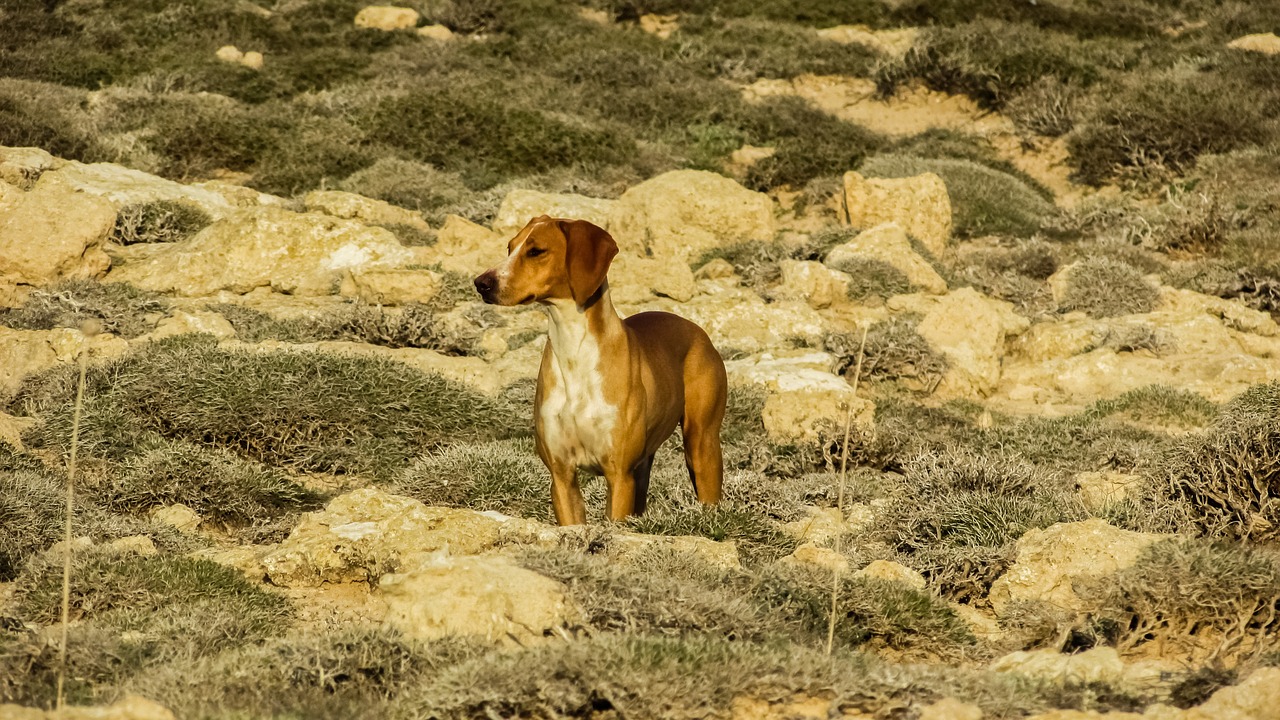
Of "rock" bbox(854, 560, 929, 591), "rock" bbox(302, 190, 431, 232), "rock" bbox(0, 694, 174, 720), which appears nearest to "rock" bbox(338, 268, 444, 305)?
"rock" bbox(302, 190, 431, 232)

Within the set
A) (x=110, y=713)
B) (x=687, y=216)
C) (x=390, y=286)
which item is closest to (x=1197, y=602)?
(x=110, y=713)

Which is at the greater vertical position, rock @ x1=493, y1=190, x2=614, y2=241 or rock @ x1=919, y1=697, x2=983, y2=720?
rock @ x1=919, y1=697, x2=983, y2=720

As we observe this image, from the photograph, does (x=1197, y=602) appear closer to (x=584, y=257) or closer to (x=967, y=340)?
(x=584, y=257)

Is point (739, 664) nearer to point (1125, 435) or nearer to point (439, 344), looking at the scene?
point (1125, 435)

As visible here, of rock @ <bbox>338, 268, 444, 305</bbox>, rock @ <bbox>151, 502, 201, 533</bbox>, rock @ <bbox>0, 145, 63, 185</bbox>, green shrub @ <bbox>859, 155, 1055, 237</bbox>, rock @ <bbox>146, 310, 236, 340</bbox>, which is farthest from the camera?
green shrub @ <bbox>859, 155, 1055, 237</bbox>

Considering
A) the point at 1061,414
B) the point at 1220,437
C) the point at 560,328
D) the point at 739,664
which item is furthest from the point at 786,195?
the point at 739,664

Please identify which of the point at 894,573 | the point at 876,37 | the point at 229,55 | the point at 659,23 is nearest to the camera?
the point at 894,573

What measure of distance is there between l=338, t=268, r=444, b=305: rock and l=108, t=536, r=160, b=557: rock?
255 inches

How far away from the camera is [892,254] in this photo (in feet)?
50.3

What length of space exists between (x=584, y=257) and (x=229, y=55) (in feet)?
62.1

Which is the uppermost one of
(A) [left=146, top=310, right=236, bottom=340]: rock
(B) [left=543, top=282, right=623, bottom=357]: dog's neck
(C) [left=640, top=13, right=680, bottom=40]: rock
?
(B) [left=543, top=282, right=623, bottom=357]: dog's neck

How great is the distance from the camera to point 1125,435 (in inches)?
438

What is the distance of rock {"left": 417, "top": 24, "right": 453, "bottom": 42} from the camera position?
26078mm

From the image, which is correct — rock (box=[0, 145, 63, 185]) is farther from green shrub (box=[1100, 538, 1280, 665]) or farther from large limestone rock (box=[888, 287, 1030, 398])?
green shrub (box=[1100, 538, 1280, 665])
